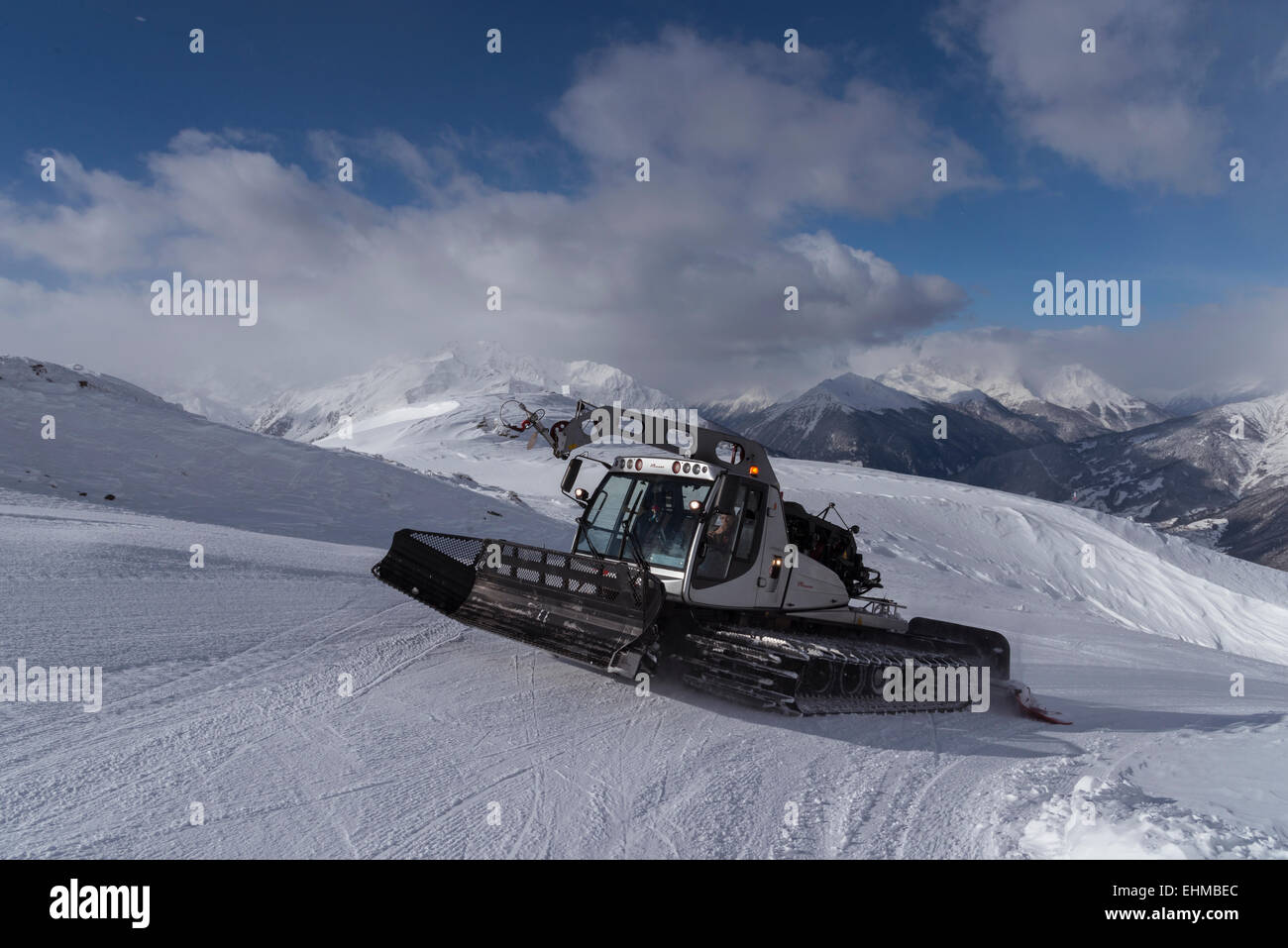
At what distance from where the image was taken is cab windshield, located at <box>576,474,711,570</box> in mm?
8117

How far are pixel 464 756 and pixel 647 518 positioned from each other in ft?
12.1

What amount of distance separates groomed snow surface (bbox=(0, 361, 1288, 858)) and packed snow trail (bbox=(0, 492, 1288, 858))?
3cm

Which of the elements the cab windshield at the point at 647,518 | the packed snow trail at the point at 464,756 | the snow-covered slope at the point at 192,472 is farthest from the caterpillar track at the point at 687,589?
the snow-covered slope at the point at 192,472

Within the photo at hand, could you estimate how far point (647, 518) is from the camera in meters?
8.44

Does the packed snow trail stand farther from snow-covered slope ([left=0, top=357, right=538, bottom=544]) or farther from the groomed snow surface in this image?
snow-covered slope ([left=0, top=357, right=538, bottom=544])

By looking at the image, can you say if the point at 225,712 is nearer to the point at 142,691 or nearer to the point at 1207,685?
the point at 142,691

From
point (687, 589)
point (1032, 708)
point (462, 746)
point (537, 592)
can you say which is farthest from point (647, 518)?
point (1032, 708)

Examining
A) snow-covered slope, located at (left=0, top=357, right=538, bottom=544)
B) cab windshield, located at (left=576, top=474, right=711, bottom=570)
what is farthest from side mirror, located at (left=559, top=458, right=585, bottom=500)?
snow-covered slope, located at (left=0, top=357, right=538, bottom=544)

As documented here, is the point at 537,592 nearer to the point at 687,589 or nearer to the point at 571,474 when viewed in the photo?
the point at 687,589

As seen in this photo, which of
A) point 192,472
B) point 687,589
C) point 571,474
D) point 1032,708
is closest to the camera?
point 687,589

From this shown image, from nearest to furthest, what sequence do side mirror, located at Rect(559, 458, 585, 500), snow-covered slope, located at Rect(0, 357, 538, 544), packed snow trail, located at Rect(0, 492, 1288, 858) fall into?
packed snow trail, located at Rect(0, 492, 1288, 858) → side mirror, located at Rect(559, 458, 585, 500) → snow-covered slope, located at Rect(0, 357, 538, 544)

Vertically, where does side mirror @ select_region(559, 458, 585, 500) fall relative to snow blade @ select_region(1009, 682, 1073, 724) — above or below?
above

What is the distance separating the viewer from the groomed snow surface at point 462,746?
14.0ft
